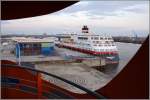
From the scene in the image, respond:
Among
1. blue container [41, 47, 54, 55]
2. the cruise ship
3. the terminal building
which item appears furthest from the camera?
the cruise ship

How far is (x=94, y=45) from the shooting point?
82.2 ft

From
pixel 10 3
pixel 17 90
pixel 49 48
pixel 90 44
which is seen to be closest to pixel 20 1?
pixel 10 3

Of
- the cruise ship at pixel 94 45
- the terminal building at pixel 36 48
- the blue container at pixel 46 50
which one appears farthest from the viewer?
the cruise ship at pixel 94 45

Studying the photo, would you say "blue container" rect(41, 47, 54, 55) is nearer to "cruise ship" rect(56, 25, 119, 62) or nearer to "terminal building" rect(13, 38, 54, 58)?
"terminal building" rect(13, 38, 54, 58)

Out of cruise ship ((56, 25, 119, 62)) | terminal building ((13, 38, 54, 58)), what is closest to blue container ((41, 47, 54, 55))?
terminal building ((13, 38, 54, 58))

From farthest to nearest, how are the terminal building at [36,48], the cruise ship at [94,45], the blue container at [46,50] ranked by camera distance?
the cruise ship at [94,45] < the blue container at [46,50] < the terminal building at [36,48]

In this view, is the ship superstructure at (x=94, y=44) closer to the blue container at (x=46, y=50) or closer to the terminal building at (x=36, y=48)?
the blue container at (x=46, y=50)

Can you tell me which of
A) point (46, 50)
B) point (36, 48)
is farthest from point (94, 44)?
point (36, 48)

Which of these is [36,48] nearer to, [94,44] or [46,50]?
[46,50]

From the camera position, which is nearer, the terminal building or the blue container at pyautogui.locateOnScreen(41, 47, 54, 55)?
the terminal building

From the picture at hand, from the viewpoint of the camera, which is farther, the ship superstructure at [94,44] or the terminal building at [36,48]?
the ship superstructure at [94,44]

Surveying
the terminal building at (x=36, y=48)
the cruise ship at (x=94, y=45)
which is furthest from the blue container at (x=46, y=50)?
the cruise ship at (x=94, y=45)

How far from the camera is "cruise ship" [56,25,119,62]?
81.3 feet

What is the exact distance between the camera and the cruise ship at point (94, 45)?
2477cm
